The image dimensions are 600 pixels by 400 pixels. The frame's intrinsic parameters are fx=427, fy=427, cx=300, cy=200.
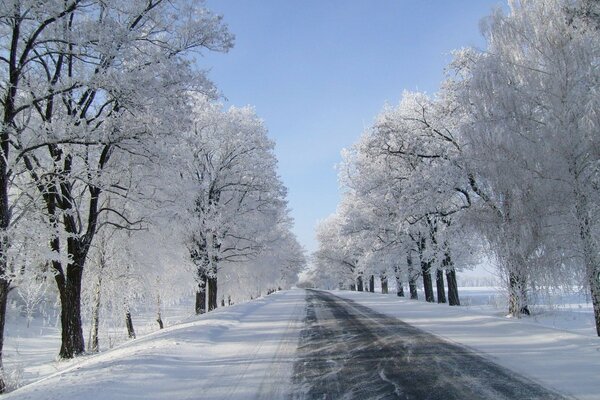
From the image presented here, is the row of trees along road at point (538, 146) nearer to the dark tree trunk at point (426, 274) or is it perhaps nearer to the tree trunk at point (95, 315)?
the dark tree trunk at point (426, 274)

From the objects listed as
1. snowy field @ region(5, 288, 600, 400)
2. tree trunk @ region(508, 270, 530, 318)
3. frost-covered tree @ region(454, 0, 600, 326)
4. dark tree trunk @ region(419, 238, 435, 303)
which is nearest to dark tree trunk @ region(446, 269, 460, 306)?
dark tree trunk @ region(419, 238, 435, 303)

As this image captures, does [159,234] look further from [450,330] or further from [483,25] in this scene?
[483,25]

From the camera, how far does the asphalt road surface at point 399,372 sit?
18.6 ft

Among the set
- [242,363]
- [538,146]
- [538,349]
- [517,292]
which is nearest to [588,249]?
[538,146]

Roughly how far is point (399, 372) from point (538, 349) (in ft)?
11.0

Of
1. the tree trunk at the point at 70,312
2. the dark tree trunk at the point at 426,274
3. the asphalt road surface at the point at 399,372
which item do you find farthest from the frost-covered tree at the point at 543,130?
the dark tree trunk at the point at 426,274

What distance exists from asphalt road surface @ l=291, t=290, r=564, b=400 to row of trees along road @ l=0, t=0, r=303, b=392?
680 centimetres

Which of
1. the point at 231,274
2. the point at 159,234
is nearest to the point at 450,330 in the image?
the point at 159,234

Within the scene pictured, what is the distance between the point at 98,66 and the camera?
9.51 meters

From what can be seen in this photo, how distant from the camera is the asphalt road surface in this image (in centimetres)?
568

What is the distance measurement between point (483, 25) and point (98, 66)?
10634 mm

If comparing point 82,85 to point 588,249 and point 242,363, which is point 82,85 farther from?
point 588,249

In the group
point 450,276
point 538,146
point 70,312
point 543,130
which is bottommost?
point 70,312

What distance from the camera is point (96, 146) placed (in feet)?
41.5
